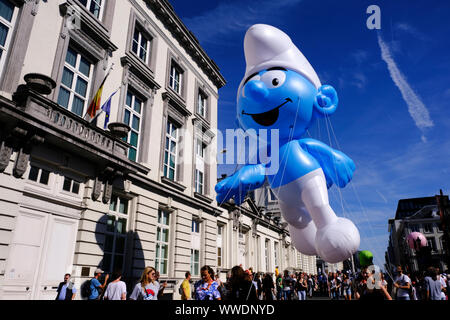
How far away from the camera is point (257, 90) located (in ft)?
19.2

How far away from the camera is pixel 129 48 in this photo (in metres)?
12.8

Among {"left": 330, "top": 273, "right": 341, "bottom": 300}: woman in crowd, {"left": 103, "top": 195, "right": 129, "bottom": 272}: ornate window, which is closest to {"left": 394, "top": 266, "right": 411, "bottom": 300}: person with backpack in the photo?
{"left": 103, "top": 195, "right": 129, "bottom": 272}: ornate window

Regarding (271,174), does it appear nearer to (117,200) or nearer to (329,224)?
(329,224)

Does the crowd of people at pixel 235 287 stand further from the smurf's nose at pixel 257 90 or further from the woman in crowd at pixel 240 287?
the smurf's nose at pixel 257 90

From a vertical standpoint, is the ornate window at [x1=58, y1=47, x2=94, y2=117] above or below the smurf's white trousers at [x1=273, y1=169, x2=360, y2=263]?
above

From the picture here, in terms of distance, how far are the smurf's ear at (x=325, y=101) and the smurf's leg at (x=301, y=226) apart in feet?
6.65

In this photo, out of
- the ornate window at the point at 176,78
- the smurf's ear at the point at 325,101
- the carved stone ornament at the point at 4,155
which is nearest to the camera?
the smurf's ear at the point at 325,101

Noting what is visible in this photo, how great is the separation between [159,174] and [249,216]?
1248 centimetres

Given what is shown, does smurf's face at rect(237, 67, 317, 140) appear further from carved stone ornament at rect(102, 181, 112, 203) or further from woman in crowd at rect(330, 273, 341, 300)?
woman in crowd at rect(330, 273, 341, 300)

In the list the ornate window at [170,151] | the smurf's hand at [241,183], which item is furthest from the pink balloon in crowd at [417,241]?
the smurf's hand at [241,183]

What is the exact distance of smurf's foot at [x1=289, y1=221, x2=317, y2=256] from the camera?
620cm

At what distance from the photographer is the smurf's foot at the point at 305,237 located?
620 cm
